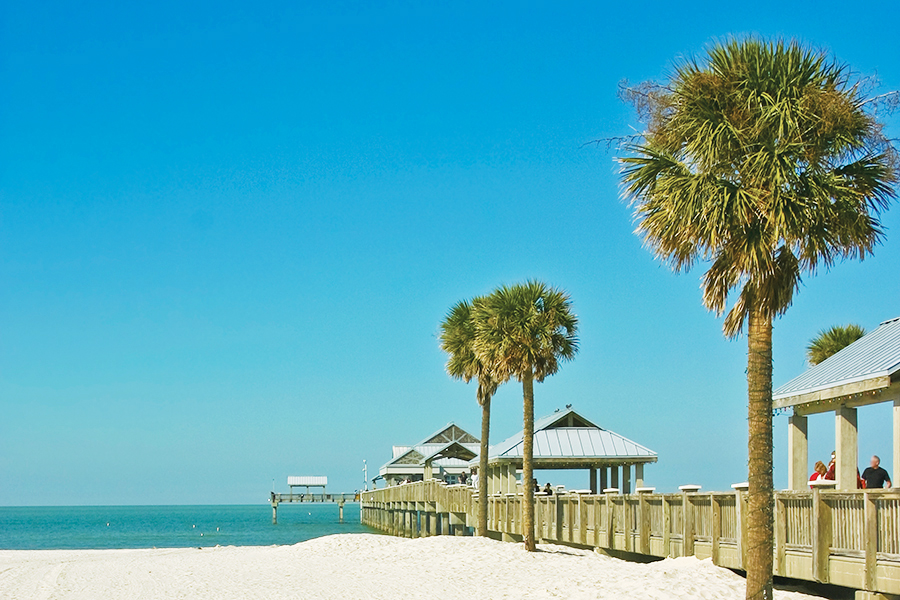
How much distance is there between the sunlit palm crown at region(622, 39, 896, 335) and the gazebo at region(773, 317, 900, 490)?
330 centimetres

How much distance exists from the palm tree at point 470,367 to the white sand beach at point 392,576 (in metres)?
3.58

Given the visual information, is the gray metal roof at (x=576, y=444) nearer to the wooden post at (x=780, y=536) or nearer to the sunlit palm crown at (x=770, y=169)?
the wooden post at (x=780, y=536)

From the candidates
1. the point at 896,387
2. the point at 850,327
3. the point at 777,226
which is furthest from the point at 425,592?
the point at 850,327

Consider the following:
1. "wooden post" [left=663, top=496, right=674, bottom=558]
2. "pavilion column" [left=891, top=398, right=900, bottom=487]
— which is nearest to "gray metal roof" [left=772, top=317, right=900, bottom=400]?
"pavilion column" [left=891, top=398, right=900, bottom=487]

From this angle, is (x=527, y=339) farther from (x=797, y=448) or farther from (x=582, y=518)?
(x=797, y=448)

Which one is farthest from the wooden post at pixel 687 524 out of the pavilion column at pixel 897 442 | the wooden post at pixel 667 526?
the pavilion column at pixel 897 442

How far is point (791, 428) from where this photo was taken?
63.2ft

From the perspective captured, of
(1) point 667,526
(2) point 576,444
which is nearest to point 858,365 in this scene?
(1) point 667,526

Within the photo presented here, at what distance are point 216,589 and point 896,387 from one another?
15.0 meters

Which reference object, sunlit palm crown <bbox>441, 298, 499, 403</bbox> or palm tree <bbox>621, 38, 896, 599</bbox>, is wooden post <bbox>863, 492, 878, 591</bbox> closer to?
palm tree <bbox>621, 38, 896, 599</bbox>

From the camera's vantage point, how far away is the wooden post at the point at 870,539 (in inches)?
485

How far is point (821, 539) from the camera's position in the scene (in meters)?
13.5

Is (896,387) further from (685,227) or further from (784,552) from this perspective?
(685,227)

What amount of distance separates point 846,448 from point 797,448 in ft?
8.55
